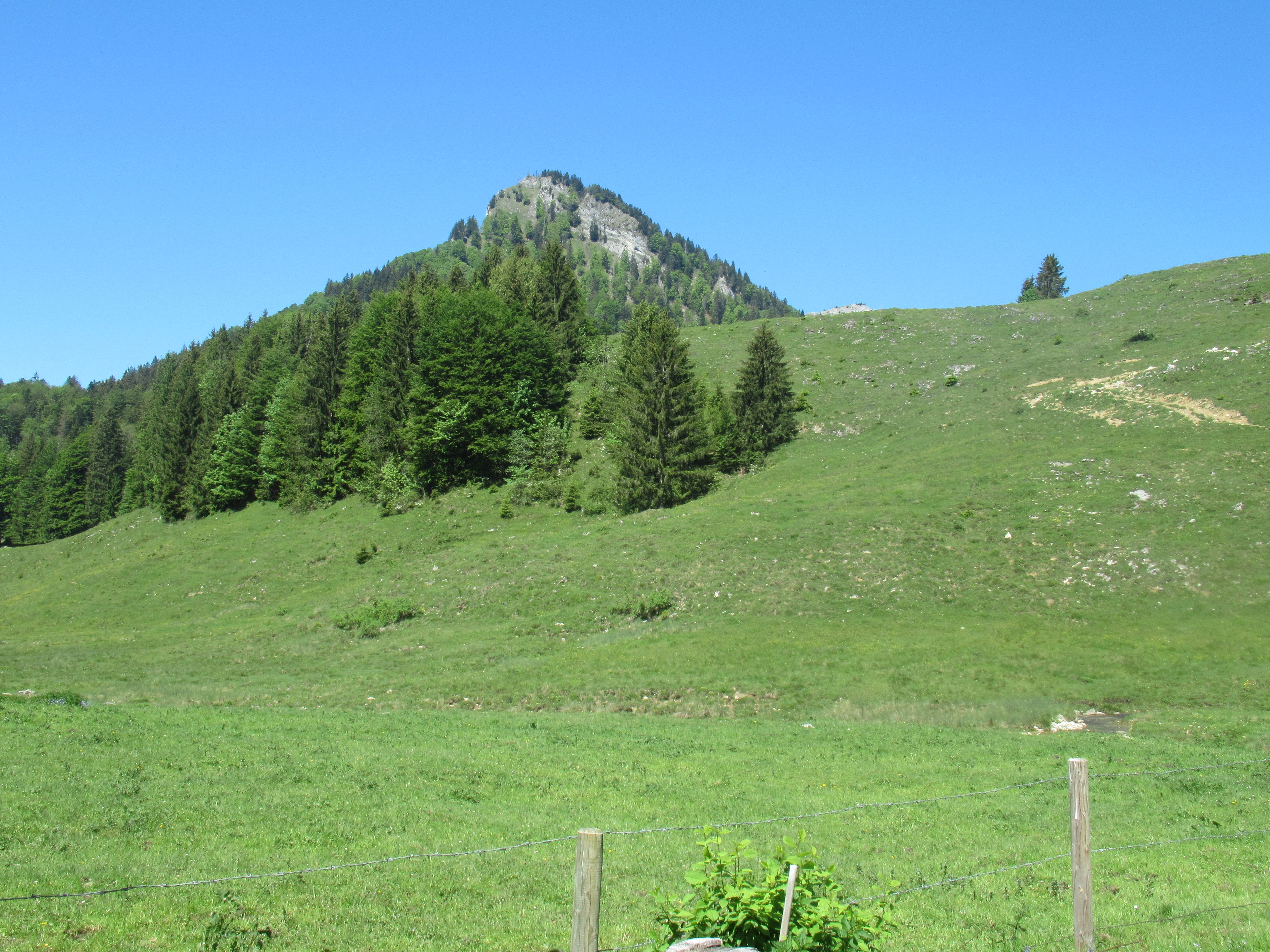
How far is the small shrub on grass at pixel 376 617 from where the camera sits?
4225 cm

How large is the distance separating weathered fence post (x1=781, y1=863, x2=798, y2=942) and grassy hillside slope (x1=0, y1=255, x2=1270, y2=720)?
2222 cm

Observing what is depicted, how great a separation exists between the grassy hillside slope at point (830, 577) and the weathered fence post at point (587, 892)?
882 inches

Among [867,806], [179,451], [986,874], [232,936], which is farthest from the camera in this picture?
[179,451]

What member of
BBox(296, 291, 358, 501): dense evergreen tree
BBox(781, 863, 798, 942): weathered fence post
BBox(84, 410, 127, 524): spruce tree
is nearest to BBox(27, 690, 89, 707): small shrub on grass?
BBox(781, 863, 798, 942): weathered fence post

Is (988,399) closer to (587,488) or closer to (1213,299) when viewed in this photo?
(1213,299)

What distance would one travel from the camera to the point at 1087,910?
7129 millimetres

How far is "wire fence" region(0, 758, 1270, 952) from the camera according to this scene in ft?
24.7

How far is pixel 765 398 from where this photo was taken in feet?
219

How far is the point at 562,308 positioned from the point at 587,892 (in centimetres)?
8348

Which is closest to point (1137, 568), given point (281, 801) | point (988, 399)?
point (988, 399)

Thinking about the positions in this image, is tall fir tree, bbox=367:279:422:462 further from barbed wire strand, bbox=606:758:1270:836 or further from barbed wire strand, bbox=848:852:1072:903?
barbed wire strand, bbox=848:852:1072:903

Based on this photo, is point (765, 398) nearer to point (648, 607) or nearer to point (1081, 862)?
point (648, 607)

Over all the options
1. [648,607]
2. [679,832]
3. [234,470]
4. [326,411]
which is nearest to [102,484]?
[234,470]

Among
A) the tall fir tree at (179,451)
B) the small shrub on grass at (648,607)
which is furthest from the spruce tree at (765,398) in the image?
the tall fir tree at (179,451)
